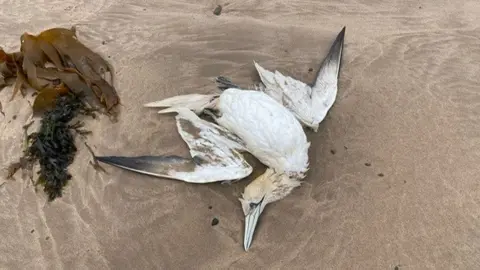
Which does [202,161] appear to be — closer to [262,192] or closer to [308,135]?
[262,192]

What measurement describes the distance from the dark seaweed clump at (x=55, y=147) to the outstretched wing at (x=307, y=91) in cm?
144

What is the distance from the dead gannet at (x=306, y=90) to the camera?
3.51 metres

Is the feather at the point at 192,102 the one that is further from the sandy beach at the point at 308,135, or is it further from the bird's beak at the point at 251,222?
the bird's beak at the point at 251,222

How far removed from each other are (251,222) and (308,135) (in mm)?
810

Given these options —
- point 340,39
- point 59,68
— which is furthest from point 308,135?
point 59,68

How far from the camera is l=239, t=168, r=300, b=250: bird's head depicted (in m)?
3.07

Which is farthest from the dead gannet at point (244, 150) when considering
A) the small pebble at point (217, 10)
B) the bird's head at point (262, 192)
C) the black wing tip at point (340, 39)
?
the small pebble at point (217, 10)

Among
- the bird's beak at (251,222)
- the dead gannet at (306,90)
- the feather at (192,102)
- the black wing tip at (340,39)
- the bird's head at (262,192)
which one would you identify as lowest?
the bird's beak at (251,222)

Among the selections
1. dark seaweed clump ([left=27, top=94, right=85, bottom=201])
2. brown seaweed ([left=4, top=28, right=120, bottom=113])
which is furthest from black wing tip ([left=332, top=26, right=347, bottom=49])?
dark seaweed clump ([left=27, top=94, right=85, bottom=201])

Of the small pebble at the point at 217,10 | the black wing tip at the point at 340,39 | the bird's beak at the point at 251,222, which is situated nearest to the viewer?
the bird's beak at the point at 251,222

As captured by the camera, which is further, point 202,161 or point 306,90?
point 306,90

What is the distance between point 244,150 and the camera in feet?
10.9

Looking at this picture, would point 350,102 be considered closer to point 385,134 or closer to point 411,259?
point 385,134

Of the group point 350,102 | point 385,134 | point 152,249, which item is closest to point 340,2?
point 350,102
